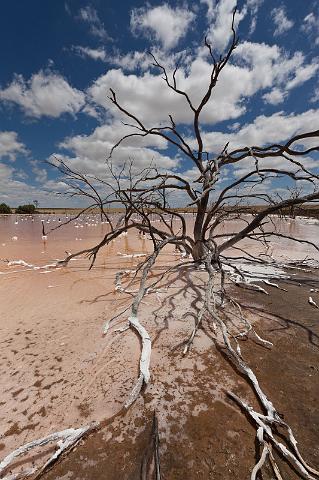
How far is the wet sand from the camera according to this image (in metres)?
1.89

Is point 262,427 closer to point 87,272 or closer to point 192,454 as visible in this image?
point 192,454

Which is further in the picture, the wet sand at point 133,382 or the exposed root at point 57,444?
the wet sand at point 133,382

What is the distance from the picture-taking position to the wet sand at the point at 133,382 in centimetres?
189

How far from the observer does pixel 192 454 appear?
1.89m

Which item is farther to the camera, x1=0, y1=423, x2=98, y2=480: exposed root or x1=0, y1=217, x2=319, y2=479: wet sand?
x1=0, y1=217, x2=319, y2=479: wet sand

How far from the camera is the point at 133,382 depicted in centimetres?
259

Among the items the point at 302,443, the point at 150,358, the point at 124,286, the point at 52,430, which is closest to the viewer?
the point at 302,443

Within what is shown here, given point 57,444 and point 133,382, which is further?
point 133,382

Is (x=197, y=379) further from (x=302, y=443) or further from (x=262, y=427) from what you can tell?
(x=302, y=443)

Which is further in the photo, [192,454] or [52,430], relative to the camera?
[52,430]

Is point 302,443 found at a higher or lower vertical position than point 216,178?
lower

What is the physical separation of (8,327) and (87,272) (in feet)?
10.6

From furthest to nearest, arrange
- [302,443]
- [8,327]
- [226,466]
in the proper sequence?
1. [8,327]
2. [302,443]
3. [226,466]

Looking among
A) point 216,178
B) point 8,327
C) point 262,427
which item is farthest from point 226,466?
point 216,178
